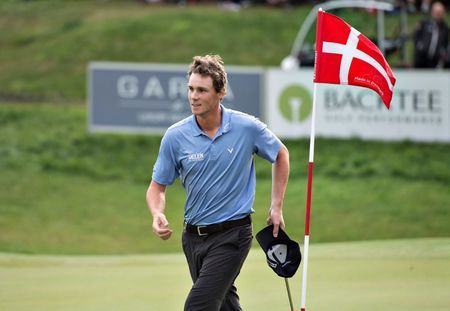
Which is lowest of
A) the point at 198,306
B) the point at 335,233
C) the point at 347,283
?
the point at 335,233

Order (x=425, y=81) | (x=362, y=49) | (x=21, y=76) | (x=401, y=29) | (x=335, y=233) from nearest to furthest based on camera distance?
(x=362, y=49), (x=335, y=233), (x=425, y=81), (x=401, y=29), (x=21, y=76)

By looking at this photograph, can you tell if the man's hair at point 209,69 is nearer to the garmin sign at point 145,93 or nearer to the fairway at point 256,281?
the fairway at point 256,281

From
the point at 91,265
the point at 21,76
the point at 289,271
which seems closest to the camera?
the point at 289,271

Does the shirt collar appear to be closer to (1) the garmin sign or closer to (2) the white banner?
(2) the white banner

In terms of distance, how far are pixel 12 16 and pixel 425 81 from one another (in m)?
20.7

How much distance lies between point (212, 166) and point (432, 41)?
14.0m

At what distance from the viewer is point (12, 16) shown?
124 feet

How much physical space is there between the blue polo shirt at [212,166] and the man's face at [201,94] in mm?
132

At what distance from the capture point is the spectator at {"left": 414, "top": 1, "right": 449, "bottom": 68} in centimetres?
2073

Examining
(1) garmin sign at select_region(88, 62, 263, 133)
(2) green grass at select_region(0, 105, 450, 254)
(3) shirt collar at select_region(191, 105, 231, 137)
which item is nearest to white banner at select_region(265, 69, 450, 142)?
(2) green grass at select_region(0, 105, 450, 254)

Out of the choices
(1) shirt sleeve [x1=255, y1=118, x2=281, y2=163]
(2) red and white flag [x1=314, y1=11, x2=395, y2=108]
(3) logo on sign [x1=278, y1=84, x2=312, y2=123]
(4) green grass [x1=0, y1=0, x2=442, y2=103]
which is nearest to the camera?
(1) shirt sleeve [x1=255, y1=118, x2=281, y2=163]

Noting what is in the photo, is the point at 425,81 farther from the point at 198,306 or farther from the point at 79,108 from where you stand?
the point at 198,306

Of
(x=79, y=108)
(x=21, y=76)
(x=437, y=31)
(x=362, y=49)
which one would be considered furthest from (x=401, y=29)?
(x=362, y=49)

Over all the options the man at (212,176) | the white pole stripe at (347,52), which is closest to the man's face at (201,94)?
the man at (212,176)
